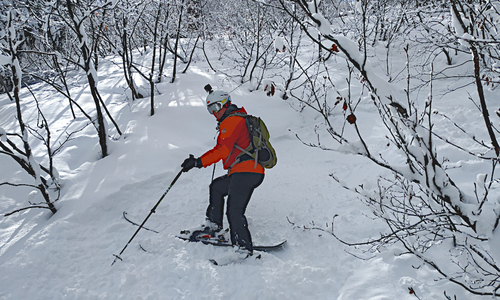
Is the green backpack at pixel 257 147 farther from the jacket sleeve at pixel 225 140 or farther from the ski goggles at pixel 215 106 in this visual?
the ski goggles at pixel 215 106

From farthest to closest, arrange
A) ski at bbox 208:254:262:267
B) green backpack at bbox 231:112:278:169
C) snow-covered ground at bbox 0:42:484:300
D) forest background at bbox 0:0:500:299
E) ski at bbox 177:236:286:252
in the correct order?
ski at bbox 177:236:286:252
green backpack at bbox 231:112:278:169
ski at bbox 208:254:262:267
snow-covered ground at bbox 0:42:484:300
forest background at bbox 0:0:500:299

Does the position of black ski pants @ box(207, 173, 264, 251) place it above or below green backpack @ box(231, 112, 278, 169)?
below

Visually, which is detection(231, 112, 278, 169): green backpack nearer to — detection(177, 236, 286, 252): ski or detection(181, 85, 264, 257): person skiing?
detection(181, 85, 264, 257): person skiing

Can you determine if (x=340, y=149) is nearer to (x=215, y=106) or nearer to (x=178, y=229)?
(x=215, y=106)

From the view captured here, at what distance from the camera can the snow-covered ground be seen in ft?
9.45

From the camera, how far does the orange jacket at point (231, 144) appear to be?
11.0 ft

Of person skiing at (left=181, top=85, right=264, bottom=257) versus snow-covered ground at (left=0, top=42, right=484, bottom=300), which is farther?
person skiing at (left=181, top=85, right=264, bottom=257)

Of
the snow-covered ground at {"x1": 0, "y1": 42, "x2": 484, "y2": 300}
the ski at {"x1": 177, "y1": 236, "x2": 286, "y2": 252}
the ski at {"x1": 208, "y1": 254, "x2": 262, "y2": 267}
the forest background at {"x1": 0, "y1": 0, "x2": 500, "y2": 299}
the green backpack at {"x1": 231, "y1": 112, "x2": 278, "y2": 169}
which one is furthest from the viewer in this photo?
the ski at {"x1": 177, "y1": 236, "x2": 286, "y2": 252}

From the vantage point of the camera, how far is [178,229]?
3.91m

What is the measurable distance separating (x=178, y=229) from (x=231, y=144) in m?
1.48

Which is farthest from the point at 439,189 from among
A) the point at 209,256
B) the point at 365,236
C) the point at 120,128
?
the point at 120,128

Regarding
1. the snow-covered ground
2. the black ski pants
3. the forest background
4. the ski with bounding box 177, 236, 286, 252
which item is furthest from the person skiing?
the forest background

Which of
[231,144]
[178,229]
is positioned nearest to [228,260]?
[178,229]

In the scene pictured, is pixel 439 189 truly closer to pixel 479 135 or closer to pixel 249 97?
pixel 479 135
